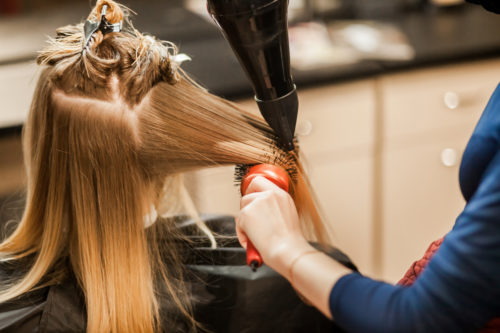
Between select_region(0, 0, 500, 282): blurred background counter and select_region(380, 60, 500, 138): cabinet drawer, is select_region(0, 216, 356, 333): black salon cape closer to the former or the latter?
select_region(0, 0, 500, 282): blurred background counter

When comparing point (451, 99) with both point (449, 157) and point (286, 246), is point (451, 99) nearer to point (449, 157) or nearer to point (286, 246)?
point (449, 157)

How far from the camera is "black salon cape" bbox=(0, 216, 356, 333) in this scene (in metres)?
0.89

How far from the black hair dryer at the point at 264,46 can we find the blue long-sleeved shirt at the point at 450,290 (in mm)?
278

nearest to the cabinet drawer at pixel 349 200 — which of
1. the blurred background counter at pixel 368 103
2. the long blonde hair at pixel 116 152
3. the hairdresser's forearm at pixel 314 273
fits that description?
the blurred background counter at pixel 368 103

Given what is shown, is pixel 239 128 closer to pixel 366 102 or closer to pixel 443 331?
pixel 443 331

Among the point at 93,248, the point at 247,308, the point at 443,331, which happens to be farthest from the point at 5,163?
the point at 443,331

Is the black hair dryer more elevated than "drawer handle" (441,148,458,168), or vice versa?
the black hair dryer

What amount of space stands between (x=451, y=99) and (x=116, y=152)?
1270 millimetres

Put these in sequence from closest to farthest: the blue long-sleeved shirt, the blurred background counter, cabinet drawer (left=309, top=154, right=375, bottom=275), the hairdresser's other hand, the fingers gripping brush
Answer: the blue long-sleeved shirt → the hairdresser's other hand → the fingers gripping brush → the blurred background counter → cabinet drawer (left=309, top=154, right=375, bottom=275)

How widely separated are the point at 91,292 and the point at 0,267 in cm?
21

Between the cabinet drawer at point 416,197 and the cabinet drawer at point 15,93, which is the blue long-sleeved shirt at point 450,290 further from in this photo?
the cabinet drawer at point 416,197

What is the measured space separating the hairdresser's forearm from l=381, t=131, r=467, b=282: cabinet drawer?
121cm

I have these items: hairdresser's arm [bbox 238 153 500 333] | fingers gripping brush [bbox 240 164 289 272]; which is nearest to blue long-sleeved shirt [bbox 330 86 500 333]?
hairdresser's arm [bbox 238 153 500 333]

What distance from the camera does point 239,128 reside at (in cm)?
90
